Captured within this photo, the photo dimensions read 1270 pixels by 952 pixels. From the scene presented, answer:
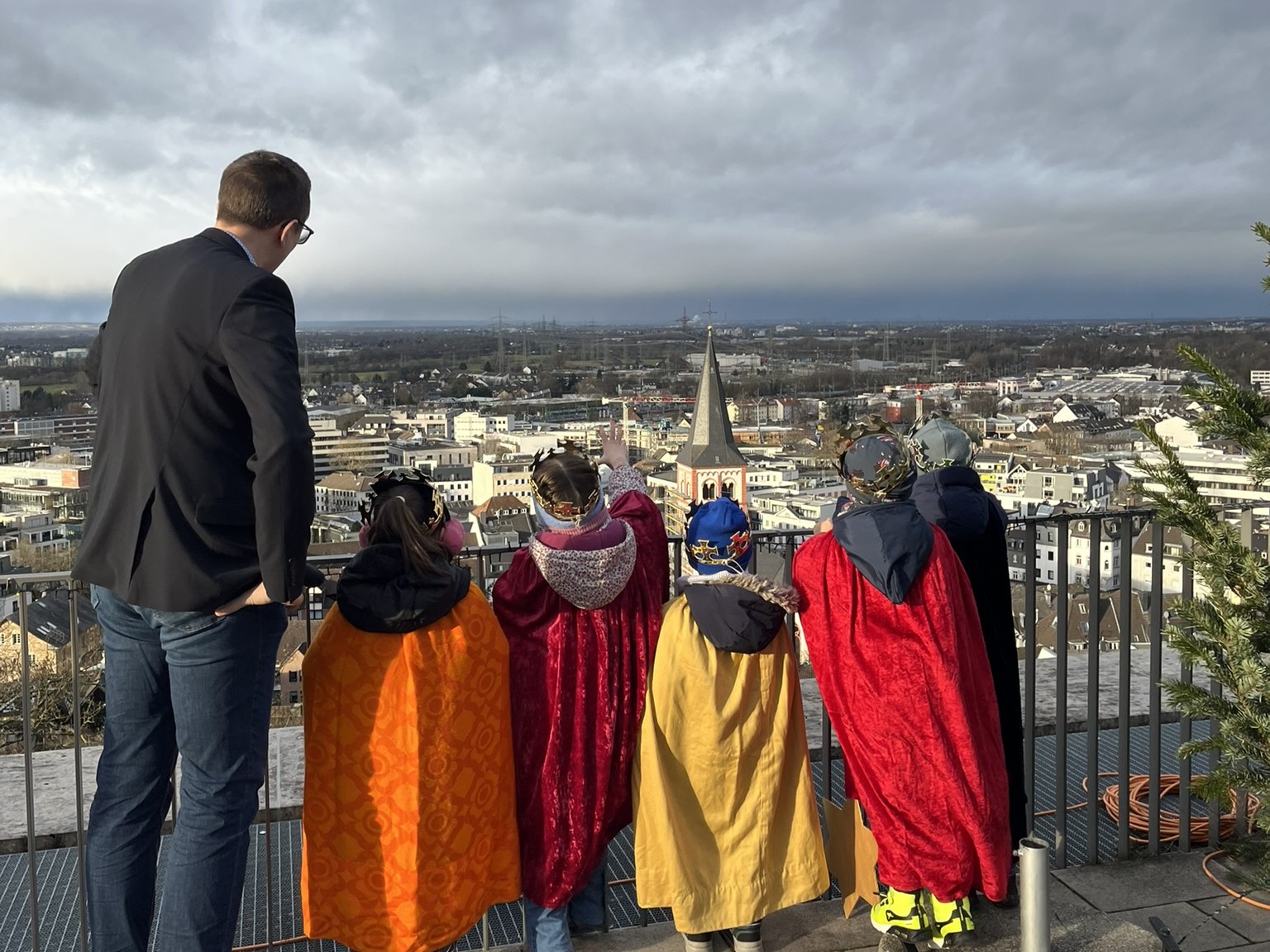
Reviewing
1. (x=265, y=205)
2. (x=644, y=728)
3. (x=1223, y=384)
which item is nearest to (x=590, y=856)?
(x=644, y=728)

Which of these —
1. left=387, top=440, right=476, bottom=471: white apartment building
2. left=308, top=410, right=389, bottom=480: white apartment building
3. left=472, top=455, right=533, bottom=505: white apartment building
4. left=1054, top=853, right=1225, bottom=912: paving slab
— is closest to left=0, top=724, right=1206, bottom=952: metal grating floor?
left=1054, top=853, right=1225, bottom=912: paving slab

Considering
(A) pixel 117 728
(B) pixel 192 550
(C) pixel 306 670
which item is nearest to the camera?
(B) pixel 192 550

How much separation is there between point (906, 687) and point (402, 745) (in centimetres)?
A: 103

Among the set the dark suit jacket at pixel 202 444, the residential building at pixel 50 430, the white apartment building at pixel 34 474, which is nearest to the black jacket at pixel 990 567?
the dark suit jacket at pixel 202 444

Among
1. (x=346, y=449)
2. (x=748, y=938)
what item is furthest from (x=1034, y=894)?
(x=346, y=449)

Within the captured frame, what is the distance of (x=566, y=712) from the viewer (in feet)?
7.91

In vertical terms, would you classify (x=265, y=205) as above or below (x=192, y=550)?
above

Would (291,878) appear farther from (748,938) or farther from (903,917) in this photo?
(903,917)

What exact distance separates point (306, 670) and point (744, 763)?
921mm

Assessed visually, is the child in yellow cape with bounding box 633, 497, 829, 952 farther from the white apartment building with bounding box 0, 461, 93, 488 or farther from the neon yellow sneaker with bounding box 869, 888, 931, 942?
the white apartment building with bounding box 0, 461, 93, 488

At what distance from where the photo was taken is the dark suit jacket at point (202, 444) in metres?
1.85

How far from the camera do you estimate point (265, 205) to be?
199cm

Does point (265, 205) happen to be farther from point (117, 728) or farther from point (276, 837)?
point (276, 837)

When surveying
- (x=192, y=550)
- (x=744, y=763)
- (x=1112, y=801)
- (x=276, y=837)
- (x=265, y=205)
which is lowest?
(x=276, y=837)
